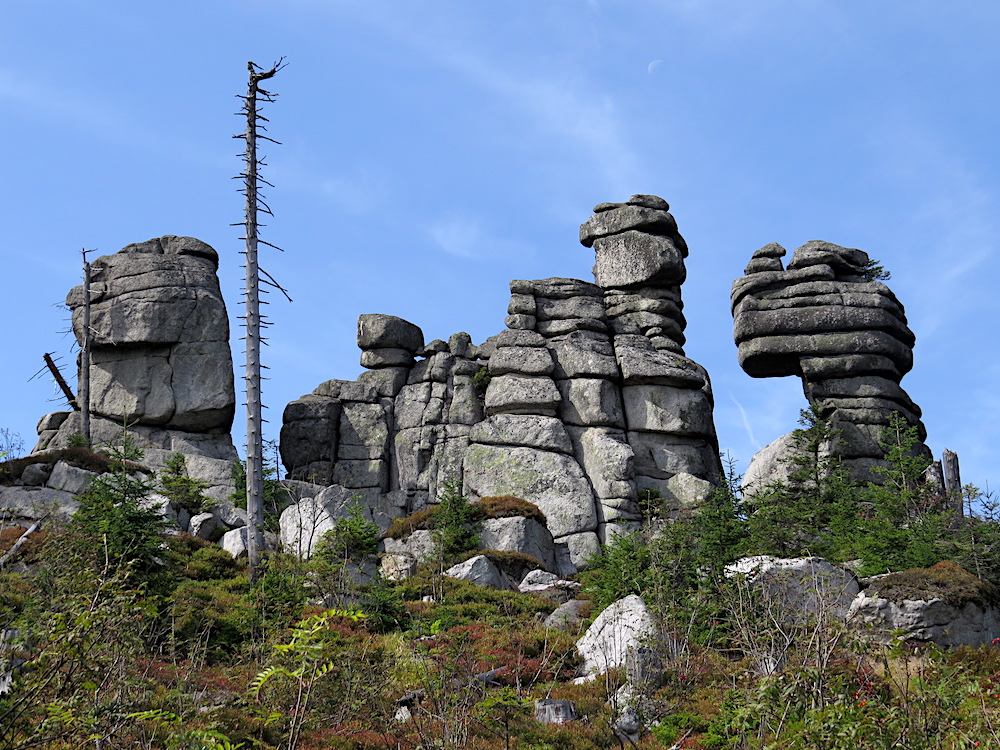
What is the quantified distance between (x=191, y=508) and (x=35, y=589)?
12.8 meters

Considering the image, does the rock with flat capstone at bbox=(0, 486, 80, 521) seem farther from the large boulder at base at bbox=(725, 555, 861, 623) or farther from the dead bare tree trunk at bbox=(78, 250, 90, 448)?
the large boulder at base at bbox=(725, 555, 861, 623)

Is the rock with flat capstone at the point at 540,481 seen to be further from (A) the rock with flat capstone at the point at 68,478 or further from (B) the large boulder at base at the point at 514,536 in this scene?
(A) the rock with flat capstone at the point at 68,478

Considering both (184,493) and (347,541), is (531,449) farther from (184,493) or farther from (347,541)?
(347,541)

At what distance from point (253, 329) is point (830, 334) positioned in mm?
25809

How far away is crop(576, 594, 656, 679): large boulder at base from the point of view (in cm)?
1781

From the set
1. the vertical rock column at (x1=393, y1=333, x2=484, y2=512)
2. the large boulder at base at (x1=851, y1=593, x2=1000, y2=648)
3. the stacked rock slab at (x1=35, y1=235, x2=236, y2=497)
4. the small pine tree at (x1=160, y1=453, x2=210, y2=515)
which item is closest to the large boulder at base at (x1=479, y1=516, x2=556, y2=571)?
the vertical rock column at (x1=393, y1=333, x2=484, y2=512)

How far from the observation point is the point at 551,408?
3969 cm

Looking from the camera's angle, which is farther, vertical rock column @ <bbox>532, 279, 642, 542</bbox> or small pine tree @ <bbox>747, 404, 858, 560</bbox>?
vertical rock column @ <bbox>532, 279, 642, 542</bbox>

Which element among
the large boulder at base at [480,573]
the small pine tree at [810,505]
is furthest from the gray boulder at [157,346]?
the small pine tree at [810,505]

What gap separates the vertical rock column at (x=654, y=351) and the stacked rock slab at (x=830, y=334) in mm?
2892

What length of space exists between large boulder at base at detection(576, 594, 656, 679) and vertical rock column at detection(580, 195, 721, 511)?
17.1 metres

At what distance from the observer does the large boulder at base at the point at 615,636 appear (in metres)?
17.8

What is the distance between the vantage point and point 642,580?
68.8ft

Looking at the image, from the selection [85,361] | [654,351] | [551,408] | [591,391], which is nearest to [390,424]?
[551,408]
